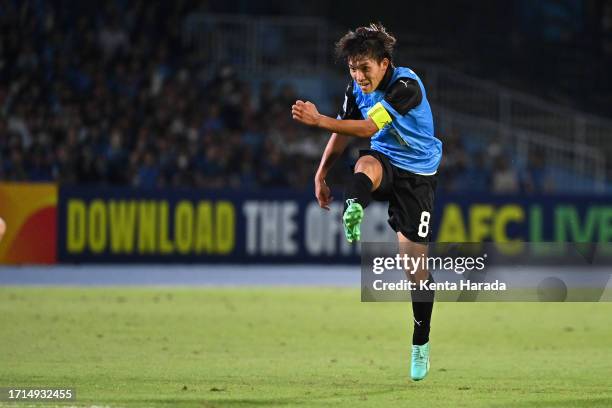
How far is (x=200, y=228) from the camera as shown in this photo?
21.6m

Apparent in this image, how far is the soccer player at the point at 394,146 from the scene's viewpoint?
8633 millimetres

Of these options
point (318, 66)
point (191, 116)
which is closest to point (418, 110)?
point (191, 116)

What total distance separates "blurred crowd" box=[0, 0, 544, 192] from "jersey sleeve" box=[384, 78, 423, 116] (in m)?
13.7

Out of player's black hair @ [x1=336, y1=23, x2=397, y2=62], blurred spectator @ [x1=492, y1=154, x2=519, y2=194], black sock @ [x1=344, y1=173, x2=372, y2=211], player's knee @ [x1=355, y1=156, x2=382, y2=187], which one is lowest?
blurred spectator @ [x1=492, y1=154, x2=519, y2=194]

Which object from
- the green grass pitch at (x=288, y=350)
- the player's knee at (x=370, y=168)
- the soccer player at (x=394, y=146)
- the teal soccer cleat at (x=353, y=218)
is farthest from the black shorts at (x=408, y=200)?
the green grass pitch at (x=288, y=350)

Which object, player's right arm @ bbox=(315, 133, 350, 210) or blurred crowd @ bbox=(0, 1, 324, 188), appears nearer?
player's right arm @ bbox=(315, 133, 350, 210)

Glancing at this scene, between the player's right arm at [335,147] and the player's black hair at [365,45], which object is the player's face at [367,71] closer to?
the player's black hair at [365,45]

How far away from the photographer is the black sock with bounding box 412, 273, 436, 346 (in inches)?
354

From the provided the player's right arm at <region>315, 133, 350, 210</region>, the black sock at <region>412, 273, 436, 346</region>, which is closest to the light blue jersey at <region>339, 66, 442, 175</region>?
the player's right arm at <region>315, 133, 350, 210</region>

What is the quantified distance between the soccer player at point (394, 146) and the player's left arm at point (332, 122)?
0.05 feet

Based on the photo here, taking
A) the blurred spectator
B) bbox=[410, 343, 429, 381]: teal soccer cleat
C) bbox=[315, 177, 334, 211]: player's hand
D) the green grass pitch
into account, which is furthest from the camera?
the blurred spectator

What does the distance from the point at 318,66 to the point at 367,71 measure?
19282 millimetres

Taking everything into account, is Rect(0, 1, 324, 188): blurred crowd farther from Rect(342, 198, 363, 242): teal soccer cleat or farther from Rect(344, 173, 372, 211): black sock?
Rect(342, 198, 363, 242): teal soccer cleat

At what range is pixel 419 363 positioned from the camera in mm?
8984
